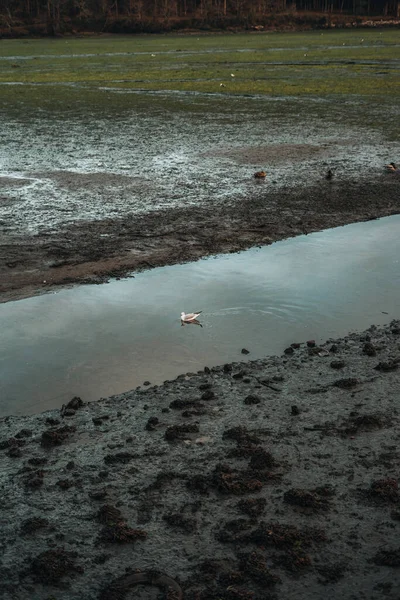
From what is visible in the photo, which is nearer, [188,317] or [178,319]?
[188,317]

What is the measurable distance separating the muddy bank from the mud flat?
2672mm

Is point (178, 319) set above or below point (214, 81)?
above

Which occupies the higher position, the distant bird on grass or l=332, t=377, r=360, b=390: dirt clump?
l=332, t=377, r=360, b=390: dirt clump

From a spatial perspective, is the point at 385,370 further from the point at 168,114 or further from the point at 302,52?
the point at 302,52

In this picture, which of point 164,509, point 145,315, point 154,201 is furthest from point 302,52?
point 164,509

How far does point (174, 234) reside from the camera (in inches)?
356

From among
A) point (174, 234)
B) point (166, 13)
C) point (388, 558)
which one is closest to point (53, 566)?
point (388, 558)

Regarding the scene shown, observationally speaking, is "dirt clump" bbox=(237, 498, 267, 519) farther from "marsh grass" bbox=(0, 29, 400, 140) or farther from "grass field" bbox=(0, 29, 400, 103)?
"grass field" bbox=(0, 29, 400, 103)

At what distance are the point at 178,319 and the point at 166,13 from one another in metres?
77.3

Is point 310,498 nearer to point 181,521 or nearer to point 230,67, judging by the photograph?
point 181,521

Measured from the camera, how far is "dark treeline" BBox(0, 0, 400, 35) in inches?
2958

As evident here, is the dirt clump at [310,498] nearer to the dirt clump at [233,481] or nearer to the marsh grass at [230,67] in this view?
the dirt clump at [233,481]

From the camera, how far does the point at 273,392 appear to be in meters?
5.36

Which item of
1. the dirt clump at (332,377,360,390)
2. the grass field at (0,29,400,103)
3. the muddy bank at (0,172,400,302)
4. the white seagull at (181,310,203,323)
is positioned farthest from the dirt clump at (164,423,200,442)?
the grass field at (0,29,400,103)
